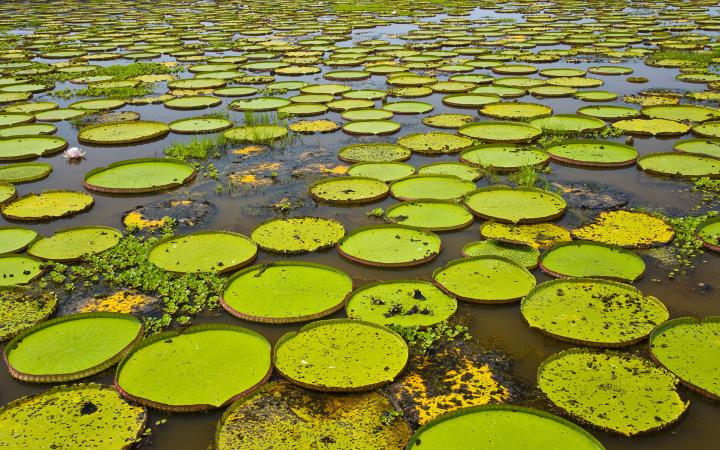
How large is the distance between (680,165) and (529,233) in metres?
2.65

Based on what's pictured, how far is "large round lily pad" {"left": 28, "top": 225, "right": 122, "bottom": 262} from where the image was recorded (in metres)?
4.64

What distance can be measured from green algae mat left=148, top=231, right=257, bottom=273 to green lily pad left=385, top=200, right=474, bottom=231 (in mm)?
1408

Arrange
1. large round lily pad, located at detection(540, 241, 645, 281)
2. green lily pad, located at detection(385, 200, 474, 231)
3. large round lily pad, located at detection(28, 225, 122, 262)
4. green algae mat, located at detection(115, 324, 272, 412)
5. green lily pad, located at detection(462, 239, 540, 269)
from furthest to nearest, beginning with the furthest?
green lily pad, located at detection(385, 200, 474, 231) → large round lily pad, located at detection(28, 225, 122, 262) → green lily pad, located at detection(462, 239, 540, 269) → large round lily pad, located at detection(540, 241, 645, 281) → green algae mat, located at detection(115, 324, 272, 412)

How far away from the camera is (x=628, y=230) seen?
4.84m

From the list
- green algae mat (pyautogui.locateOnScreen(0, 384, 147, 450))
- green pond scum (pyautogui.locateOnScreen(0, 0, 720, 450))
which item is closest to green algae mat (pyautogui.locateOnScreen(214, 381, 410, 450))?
green pond scum (pyautogui.locateOnScreen(0, 0, 720, 450))

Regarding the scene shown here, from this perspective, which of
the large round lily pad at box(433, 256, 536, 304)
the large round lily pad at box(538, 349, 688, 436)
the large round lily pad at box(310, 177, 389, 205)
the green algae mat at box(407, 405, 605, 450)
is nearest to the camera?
the green algae mat at box(407, 405, 605, 450)

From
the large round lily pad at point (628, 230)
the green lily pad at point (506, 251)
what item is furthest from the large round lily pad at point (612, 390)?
the large round lily pad at point (628, 230)

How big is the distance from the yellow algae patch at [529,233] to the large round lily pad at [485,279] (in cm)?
43

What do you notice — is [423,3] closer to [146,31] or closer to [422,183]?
[146,31]

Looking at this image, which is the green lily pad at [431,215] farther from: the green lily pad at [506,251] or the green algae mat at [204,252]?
the green algae mat at [204,252]

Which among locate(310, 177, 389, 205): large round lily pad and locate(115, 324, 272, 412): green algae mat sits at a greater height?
locate(310, 177, 389, 205): large round lily pad

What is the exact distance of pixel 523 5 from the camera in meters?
25.8

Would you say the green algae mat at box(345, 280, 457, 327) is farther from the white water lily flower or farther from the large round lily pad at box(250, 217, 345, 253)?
the white water lily flower

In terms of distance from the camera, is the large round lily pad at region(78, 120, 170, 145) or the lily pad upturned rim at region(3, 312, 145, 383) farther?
the large round lily pad at region(78, 120, 170, 145)
